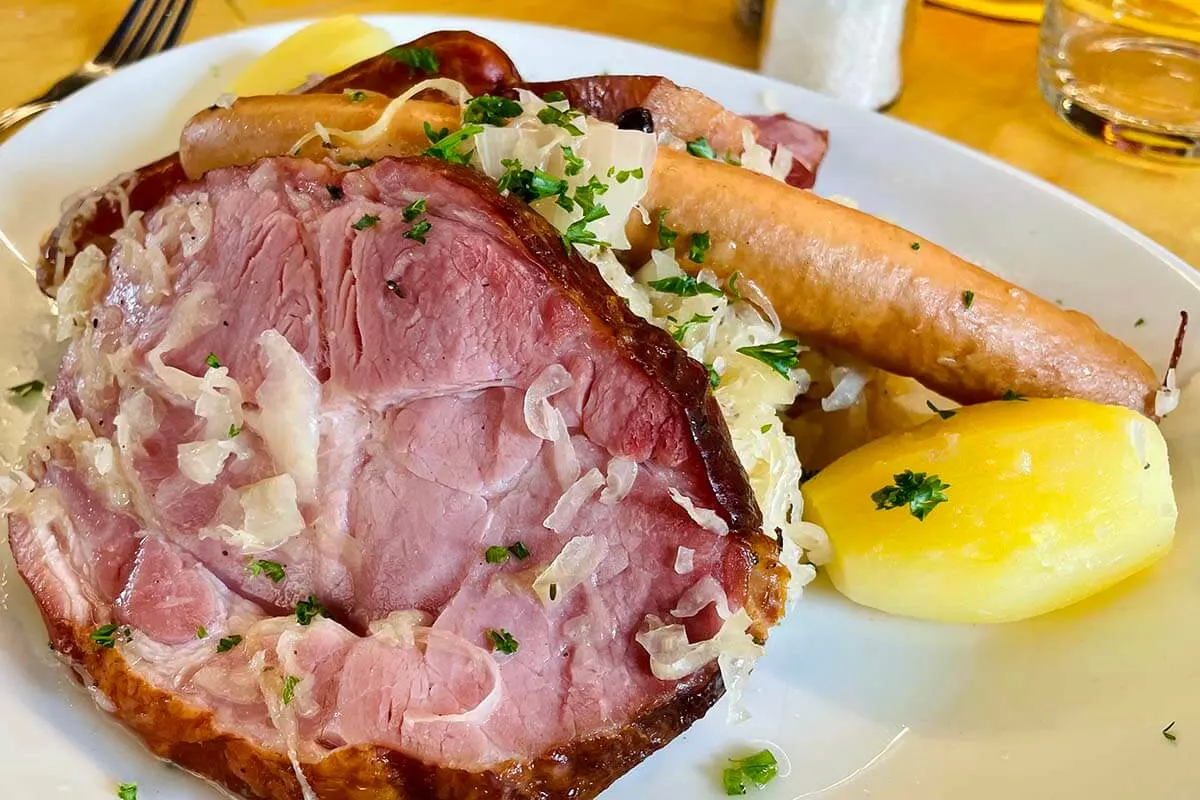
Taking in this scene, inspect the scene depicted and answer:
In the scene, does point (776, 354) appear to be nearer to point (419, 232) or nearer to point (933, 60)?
point (419, 232)

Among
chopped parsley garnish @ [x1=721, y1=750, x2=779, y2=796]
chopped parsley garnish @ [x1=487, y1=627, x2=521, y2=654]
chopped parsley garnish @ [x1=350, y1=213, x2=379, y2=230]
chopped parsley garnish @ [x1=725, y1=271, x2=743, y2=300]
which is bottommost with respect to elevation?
chopped parsley garnish @ [x1=721, y1=750, x2=779, y2=796]

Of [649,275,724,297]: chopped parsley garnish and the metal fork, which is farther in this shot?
the metal fork

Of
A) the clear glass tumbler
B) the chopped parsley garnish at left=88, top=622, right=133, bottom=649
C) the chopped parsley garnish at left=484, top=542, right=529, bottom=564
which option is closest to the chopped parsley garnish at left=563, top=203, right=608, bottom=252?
the chopped parsley garnish at left=484, top=542, right=529, bottom=564

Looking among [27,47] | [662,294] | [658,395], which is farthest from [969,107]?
[27,47]

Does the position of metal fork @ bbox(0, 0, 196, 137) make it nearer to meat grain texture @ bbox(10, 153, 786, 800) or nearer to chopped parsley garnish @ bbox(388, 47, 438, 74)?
chopped parsley garnish @ bbox(388, 47, 438, 74)

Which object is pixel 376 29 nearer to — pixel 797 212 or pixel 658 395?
pixel 797 212

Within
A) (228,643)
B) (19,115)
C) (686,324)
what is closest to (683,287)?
(686,324)
